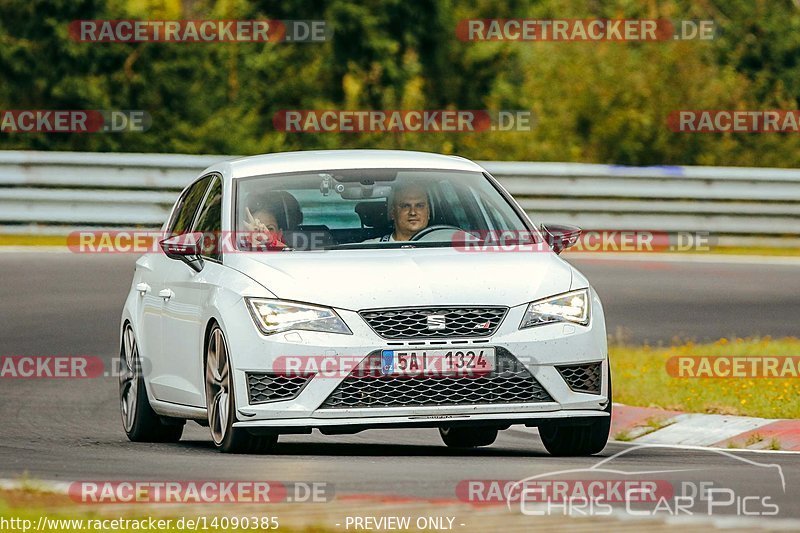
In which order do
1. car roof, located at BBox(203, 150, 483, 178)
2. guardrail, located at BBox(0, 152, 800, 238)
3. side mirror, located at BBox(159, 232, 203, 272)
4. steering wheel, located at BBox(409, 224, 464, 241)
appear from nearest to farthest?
1. side mirror, located at BBox(159, 232, 203, 272)
2. steering wheel, located at BBox(409, 224, 464, 241)
3. car roof, located at BBox(203, 150, 483, 178)
4. guardrail, located at BBox(0, 152, 800, 238)

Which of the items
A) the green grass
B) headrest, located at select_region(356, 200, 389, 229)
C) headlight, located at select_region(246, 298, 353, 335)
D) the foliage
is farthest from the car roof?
the foliage

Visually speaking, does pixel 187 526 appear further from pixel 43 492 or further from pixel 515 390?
pixel 515 390

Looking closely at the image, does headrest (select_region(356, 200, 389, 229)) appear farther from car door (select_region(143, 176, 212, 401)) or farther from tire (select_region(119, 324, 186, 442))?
tire (select_region(119, 324, 186, 442))

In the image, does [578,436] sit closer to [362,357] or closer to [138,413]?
[362,357]

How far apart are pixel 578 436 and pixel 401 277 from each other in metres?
1.41

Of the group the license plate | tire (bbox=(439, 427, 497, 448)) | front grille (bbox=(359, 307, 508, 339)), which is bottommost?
tire (bbox=(439, 427, 497, 448))

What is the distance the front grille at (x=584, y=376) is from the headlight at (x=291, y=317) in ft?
3.87

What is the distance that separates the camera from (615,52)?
33781 millimetres

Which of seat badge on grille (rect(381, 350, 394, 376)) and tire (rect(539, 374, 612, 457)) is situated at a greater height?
seat badge on grille (rect(381, 350, 394, 376))

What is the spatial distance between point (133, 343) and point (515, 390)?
3.19 m

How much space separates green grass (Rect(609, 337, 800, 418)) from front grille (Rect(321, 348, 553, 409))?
301 centimetres

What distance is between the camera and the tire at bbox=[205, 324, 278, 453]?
1006cm

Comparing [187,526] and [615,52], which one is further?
[615,52]

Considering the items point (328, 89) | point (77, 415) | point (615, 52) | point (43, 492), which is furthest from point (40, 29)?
point (43, 492)
